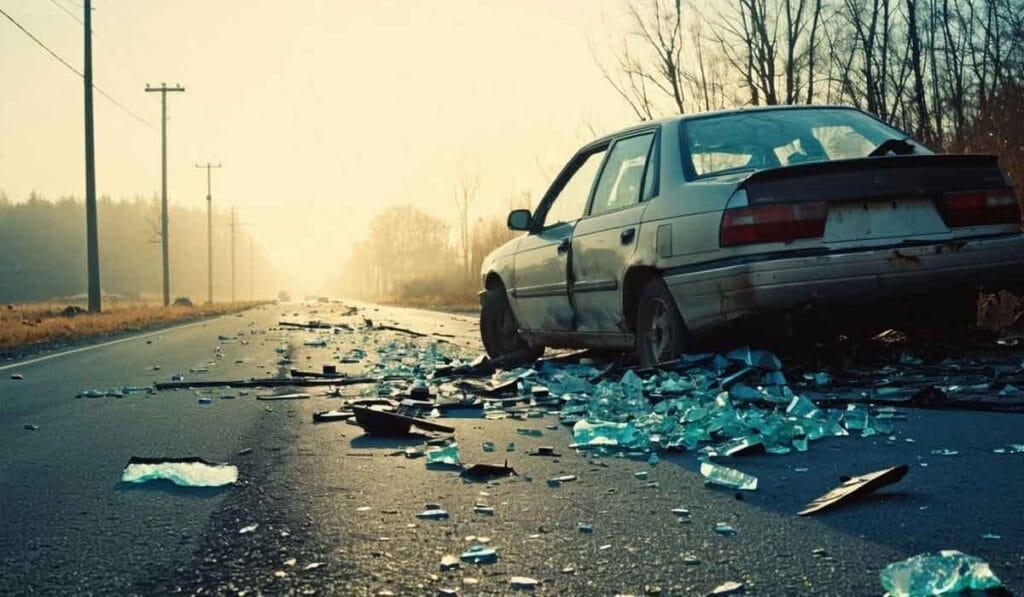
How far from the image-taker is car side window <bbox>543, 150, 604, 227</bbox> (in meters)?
7.18

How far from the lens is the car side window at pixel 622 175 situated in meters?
6.39

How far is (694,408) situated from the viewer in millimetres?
4629

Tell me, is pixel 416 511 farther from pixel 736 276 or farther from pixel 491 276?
pixel 491 276

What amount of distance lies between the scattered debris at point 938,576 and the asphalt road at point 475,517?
0.07 meters

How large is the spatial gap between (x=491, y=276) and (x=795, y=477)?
565 cm

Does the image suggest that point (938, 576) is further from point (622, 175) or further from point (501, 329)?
point (501, 329)

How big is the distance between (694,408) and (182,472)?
2393mm

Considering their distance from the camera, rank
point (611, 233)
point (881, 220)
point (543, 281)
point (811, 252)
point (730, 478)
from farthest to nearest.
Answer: point (543, 281) → point (611, 233) → point (881, 220) → point (811, 252) → point (730, 478)

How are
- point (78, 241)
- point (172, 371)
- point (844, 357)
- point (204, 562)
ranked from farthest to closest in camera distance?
point (78, 241)
point (172, 371)
point (844, 357)
point (204, 562)

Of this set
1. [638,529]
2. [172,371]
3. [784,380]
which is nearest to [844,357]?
[784,380]

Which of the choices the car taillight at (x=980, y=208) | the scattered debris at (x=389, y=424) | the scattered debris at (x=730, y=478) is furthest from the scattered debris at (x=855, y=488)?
the car taillight at (x=980, y=208)

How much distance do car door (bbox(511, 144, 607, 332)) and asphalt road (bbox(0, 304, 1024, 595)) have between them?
2.38 metres

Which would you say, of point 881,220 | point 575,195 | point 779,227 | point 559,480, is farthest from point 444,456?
point 575,195

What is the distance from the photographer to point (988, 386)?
203 inches
